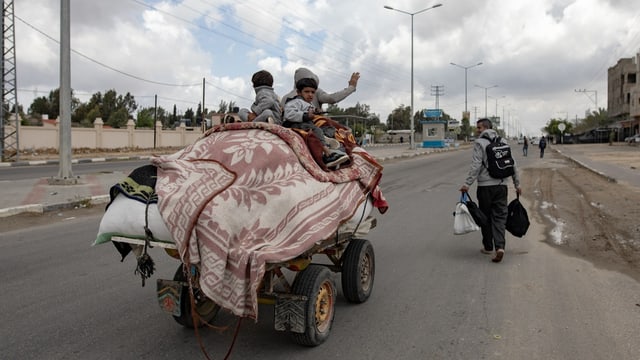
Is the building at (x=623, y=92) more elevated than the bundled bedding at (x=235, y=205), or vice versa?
the building at (x=623, y=92)

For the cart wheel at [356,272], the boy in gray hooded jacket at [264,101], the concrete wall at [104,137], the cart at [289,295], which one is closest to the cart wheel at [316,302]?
the cart at [289,295]

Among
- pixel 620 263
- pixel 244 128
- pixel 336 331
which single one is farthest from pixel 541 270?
pixel 244 128

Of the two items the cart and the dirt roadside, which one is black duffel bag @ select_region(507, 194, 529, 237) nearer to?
the dirt roadside

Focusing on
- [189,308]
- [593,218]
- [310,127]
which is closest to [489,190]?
[310,127]

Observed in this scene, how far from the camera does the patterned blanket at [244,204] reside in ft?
10.8

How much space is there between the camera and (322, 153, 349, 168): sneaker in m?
4.60

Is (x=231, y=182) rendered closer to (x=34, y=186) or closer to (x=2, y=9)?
(x=34, y=186)

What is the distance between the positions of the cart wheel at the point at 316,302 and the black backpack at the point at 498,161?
361 centimetres

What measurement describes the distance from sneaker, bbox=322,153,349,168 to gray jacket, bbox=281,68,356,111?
74 cm

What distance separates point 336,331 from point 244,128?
71.4 inches

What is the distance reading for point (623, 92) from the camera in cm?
8700

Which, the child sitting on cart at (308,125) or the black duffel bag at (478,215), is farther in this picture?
the black duffel bag at (478,215)

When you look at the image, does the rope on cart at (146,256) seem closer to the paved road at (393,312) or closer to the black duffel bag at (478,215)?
the paved road at (393,312)

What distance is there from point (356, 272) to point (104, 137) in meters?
42.5
